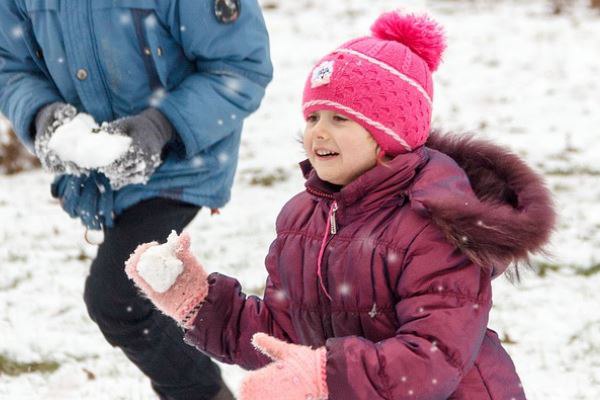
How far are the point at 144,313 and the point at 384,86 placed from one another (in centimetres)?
123

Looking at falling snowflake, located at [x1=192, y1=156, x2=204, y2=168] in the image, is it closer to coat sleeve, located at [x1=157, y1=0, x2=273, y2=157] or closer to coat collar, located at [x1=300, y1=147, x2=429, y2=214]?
coat sleeve, located at [x1=157, y1=0, x2=273, y2=157]

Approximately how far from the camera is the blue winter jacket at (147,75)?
2.71 meters

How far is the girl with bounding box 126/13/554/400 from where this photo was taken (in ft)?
6.09

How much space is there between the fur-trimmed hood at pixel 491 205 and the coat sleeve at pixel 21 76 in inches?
58.0

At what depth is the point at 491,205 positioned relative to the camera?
213 centimetres

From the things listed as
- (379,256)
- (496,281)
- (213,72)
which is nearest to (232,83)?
(213,72)

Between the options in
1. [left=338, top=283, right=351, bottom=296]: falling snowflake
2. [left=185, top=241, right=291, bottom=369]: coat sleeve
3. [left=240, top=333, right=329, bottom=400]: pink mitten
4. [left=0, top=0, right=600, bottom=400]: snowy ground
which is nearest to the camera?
[left=240, top=333, right=329, bottom=400]: pink mitten

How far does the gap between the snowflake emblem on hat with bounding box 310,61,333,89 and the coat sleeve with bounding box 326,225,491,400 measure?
49 centimetres

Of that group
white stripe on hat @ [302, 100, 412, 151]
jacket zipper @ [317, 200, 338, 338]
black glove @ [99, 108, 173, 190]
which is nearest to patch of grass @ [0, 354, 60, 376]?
black glove @ [99, 108, 173, 190]

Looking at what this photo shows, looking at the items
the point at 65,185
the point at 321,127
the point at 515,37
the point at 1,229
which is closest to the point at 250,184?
the point at 1,229

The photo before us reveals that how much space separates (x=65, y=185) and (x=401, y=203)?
1.46 meters

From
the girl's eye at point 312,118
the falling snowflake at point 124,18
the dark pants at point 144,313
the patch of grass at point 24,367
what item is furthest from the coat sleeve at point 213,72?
the patch of grass at point 24,367

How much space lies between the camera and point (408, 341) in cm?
188

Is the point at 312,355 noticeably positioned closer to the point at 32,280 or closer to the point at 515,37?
the point at 32,280
